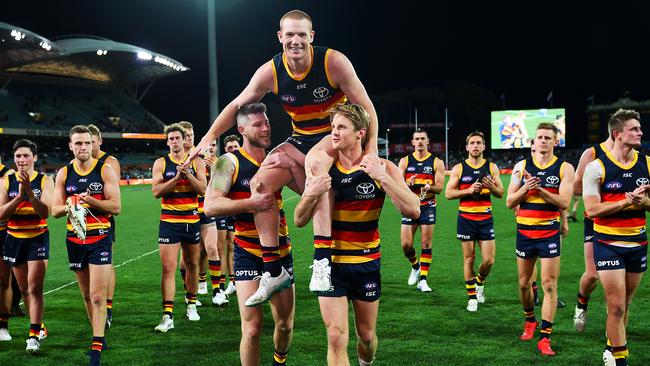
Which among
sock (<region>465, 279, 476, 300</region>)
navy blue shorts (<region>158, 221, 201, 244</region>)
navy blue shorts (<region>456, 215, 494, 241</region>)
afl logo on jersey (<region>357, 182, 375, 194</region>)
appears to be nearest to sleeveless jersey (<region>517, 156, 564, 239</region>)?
navy blue shorts (<region>456, 215, 494, 241</region>)

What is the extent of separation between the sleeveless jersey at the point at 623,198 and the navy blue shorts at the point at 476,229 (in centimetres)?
291

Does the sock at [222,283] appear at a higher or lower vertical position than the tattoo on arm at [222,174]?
lower

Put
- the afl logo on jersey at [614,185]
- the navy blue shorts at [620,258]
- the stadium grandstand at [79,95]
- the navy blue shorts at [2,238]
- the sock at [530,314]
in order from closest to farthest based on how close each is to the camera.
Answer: the navy blue shorts at [620,258] → the afl logo on jersey at [614,185] → the sock at [530,314] → the navy blue shorts at [2,238] → the stadium grandstand at [79,95]

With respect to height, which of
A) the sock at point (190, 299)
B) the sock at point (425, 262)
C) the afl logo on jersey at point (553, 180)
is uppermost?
the afl logo on jersey at point (553, 180)

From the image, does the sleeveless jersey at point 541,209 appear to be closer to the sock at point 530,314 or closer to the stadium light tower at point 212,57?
the sock at point 530,314

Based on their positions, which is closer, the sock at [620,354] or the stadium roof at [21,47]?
the sock at [620,354]

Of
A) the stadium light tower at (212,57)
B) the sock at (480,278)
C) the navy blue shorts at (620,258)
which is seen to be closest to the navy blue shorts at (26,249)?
the sock at (480,278)

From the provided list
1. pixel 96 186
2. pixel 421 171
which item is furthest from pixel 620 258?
pixel 96 186

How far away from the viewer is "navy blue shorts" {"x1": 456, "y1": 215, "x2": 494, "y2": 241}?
8391mm

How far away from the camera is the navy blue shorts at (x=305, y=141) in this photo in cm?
520

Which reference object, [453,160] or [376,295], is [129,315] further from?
[453,160]

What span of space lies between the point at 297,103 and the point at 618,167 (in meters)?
3.14

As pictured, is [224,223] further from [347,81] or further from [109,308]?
[347,81]

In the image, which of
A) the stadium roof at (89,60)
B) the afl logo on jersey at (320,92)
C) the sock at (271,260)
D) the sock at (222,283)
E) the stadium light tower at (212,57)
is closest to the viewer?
the sock at (271,260)
